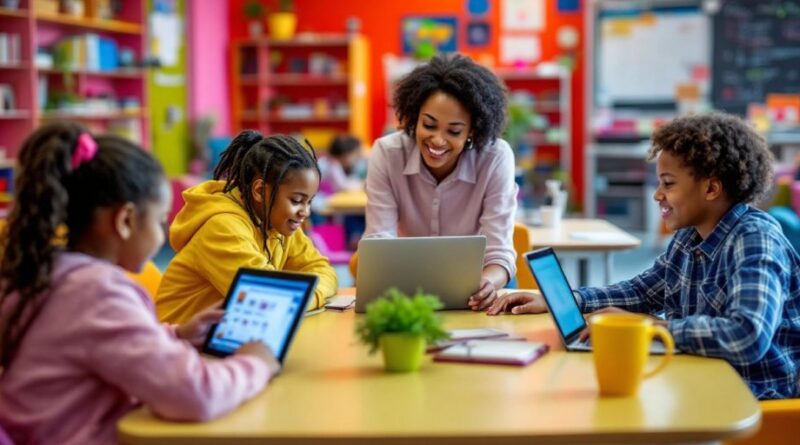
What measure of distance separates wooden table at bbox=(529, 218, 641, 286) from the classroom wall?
5.60m

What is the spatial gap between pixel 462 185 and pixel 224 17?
302 inches

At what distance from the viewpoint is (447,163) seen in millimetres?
2893

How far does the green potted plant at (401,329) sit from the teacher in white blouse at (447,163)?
113 centimetres

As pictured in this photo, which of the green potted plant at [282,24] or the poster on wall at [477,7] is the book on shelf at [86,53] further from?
the poster on wall at [477,7]

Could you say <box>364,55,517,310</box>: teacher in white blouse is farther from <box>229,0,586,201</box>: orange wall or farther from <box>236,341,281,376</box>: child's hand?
<box>229,0,586,201</box>: orange wall

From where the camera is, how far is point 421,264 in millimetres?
2217

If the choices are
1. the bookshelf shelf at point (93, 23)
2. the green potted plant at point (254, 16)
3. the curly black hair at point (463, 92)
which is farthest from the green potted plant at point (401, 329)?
the green potted plant at point (254, 16)

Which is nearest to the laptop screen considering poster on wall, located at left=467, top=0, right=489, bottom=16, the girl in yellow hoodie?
the girl in yellow hoodie

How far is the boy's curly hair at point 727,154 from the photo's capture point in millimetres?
2043

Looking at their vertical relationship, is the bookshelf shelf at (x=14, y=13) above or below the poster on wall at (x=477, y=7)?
below

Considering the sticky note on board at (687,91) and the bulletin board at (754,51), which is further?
the sticky note on board at (687,91)

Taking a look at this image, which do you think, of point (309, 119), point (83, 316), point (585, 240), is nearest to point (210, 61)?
point (309, 119)

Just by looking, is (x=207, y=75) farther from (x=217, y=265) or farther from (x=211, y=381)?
(x=211, y=381)

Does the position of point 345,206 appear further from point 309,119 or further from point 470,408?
point 309,119
